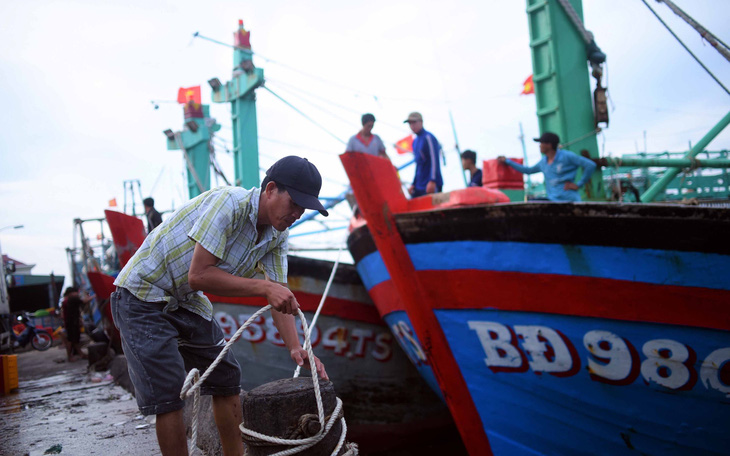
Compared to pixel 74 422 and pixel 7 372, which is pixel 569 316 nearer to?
pixel 74 422

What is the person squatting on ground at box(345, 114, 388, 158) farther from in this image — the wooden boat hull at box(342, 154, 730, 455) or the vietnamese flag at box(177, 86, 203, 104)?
the vietnamese flag at box(177, 86, 203, 104)

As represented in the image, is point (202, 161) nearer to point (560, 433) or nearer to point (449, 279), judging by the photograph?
point (449, 279)

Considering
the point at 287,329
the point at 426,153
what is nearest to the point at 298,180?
the point at 287,329

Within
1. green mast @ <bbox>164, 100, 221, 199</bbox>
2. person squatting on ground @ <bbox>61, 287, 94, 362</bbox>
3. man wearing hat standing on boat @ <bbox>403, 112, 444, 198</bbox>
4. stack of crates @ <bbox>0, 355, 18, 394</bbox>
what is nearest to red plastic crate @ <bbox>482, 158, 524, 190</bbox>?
man wearing hat standing on boat @ <bbox>403, 112, 444, 198</bbox>

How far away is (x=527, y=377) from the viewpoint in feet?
11.7

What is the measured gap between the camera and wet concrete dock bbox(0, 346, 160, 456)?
3197 millimetres

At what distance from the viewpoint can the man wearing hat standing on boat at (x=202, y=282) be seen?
6.22ft

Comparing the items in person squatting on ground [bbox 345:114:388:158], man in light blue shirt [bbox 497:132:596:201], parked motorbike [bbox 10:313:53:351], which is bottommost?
parked motorbike [bbox 10:313:53:351]

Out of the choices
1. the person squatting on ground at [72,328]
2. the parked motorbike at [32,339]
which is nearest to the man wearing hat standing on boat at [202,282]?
the person squatting on ground at [72,328]

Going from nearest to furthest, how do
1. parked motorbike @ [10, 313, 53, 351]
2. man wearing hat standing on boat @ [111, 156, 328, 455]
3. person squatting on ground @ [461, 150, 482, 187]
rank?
1. man wearing hat standing on boat @ [111, 156, 328, 455]
2. person squatting on ground @ [461, 150, 482, 187]
3. parked motorbike @ [10, 313, 53, 351]

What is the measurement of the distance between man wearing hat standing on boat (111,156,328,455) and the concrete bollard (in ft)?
0.69

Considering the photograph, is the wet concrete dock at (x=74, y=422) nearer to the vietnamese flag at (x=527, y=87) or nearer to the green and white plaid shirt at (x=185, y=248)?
the green and white plaid shirt at (x=185, y=248)

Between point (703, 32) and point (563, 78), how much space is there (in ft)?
4.11

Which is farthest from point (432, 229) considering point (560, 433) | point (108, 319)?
point (108, 319)
